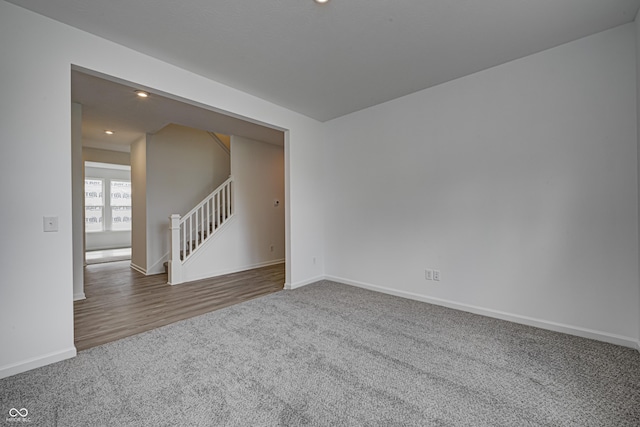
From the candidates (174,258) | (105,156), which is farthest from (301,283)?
(105,156)

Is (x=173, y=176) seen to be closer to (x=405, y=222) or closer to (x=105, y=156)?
(x=105, y=156)

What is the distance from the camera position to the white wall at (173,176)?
17.0 feet

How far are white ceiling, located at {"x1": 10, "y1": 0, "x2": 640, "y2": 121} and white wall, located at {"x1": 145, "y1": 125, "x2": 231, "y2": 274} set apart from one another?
3.00 meters

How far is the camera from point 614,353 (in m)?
2.17

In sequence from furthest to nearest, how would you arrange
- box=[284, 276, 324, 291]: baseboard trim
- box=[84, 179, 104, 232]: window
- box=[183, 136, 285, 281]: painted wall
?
box=[84, 179, 104, 232]: window
box=[183, 136, 285, 281]: painted wall
box=[284, 276, 324, 291]: baseboard trim

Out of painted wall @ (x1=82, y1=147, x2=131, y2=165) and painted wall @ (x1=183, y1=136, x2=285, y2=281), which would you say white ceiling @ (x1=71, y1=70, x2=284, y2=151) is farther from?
painted wall @ (x1=82, y1=147, x2=131, y2=165)

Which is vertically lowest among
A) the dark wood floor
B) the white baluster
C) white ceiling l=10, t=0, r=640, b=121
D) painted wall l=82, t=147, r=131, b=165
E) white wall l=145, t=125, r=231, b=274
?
the dark wood floor

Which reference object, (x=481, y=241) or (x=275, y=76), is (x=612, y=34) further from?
(x=275, y=76)

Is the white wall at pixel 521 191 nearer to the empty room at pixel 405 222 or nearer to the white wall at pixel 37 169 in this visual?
the empty room at pixel 405 222

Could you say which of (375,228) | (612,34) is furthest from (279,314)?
(612,34)

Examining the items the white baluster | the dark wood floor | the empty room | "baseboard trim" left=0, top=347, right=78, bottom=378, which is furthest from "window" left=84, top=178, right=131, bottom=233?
"baseboard trim" left=0, top=347, right=78, bottom=378

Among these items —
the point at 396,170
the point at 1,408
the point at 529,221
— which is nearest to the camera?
the point at 1,408

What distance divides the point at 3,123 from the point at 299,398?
2.78m

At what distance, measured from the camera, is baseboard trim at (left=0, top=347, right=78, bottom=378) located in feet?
6.27
